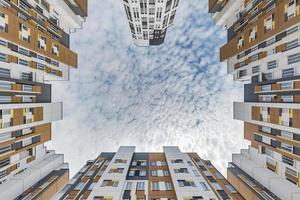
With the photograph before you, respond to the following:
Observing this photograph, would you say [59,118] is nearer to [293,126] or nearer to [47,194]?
[47,194]

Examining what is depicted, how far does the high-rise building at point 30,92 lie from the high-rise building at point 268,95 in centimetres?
3121

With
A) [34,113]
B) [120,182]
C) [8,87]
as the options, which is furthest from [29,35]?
[120,182]

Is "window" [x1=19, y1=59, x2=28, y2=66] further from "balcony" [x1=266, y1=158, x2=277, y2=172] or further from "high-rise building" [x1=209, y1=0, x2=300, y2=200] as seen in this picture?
"balcony" [x1=266, y1=158, x2=277, y2=172]

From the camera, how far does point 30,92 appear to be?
30094 mm

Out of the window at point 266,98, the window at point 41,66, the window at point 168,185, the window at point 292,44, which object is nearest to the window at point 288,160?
the window at point 266,98

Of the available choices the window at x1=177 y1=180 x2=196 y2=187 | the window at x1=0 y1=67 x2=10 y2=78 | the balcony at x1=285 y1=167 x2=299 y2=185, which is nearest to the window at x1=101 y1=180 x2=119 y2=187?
the window at x1=177 y1=180 x2=196 y2=187

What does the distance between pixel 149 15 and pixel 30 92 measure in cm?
3996

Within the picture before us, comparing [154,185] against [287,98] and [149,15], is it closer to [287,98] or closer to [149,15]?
[287,98]

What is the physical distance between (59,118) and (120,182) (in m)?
16.1

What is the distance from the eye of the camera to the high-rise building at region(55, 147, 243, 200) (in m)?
29.9

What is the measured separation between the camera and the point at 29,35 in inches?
1133

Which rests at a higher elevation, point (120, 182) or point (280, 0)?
point (280, 0)

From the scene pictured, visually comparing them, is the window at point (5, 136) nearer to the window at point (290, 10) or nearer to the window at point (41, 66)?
the window at point (41, 66)

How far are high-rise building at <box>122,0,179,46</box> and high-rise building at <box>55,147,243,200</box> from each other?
37.0 metres
